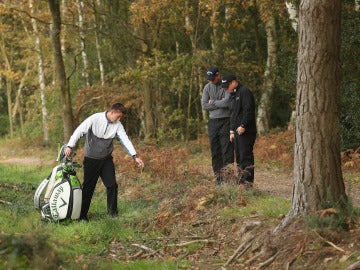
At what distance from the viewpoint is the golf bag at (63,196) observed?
946cm

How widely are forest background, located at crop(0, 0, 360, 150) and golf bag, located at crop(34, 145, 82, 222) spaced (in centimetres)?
806

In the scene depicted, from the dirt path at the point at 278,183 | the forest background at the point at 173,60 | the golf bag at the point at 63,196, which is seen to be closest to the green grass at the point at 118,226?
the golf bag at the point at 63,196

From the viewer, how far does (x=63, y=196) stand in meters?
9.47

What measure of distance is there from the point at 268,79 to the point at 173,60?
11.3 feet

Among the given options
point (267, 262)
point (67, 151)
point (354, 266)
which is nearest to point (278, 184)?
point (67, 151)

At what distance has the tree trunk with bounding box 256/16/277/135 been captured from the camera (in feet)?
65.9

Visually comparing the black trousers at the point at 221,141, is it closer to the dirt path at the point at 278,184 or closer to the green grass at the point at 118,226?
the green grass at the point at 118,226

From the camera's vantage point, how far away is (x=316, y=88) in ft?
21.7

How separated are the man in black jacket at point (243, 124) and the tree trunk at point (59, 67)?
932 centimetres

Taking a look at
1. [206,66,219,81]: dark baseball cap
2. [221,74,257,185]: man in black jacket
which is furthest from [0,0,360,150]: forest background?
[221,74,257,185]: man in black jacket

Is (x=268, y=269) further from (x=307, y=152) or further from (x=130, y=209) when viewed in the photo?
(x=130, y=209)

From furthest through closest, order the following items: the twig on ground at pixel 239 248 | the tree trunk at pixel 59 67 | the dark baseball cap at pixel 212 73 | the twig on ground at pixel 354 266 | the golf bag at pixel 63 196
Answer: the tree trunk at pixel 59 67 < the dark baseball cap at pixel 212 73 < the golf bag at pixel 63 196 < the twig on ground at pixel 239 248 < the twig on ground at pixel 354 266

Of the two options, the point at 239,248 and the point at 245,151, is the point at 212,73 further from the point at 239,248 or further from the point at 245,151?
the point at 239,248

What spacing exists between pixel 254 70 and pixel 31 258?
17.1 meters
